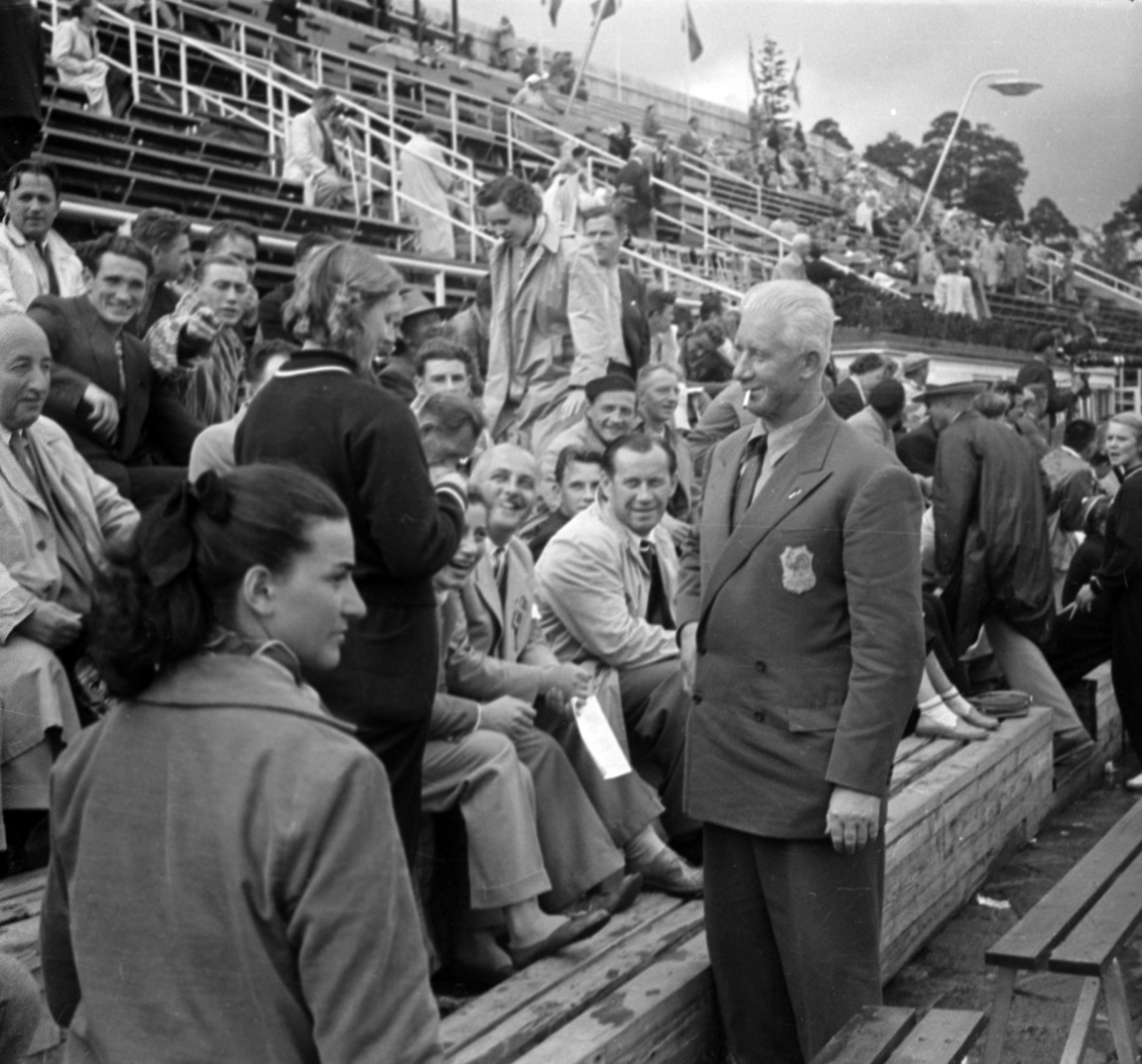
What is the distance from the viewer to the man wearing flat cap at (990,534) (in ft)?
22.9

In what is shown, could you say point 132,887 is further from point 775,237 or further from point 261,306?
point 775,237

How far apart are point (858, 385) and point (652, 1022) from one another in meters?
4.68

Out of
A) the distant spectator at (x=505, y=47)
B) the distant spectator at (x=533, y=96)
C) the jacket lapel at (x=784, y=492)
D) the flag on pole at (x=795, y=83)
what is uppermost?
the distant spectator at (x=505, y=47)

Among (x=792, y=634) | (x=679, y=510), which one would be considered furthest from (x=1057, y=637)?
(x=792, y=634)

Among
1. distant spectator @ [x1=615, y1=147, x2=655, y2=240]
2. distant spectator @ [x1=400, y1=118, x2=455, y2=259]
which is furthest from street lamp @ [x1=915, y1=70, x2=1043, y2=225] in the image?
distant spectator @ [x1=615, y1=147, x2=655, y2=240]

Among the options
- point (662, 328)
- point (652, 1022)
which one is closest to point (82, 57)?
point (662, 328)

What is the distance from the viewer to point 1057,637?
26.2ft

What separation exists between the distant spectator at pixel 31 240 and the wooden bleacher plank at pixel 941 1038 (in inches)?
148

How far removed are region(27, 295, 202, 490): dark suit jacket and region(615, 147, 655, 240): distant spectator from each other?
836 centimetres

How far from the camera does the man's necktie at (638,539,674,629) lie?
5.01 meters

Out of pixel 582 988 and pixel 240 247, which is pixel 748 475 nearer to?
pixel 582 988

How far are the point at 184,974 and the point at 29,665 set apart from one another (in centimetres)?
189

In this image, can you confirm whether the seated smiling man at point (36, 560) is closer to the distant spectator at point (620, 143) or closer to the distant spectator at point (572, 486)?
the distant spectator at point (572, 486)

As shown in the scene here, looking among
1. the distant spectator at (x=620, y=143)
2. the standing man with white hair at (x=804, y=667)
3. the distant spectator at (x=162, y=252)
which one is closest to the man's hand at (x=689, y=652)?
the standing man with white hair at (x=804, y=667)
